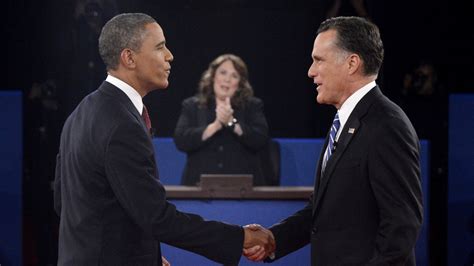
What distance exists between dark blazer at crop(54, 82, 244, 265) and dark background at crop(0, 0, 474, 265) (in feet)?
10.4

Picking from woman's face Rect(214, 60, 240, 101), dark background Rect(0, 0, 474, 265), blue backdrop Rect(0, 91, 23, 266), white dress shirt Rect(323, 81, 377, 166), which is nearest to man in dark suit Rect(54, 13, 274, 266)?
white dress shirt Rect(323, 81, 377, 166)

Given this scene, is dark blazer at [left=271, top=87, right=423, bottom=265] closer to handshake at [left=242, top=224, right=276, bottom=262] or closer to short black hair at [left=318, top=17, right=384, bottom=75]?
short black hair at [left=318, top=17, right=384, bottom=75]

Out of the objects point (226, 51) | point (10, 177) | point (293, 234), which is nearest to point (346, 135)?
point (293, 234)

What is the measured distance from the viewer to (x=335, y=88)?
2799mm

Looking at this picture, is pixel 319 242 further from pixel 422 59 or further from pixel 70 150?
pixel 422 59

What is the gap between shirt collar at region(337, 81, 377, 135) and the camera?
2.73 m

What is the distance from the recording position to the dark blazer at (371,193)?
246cm

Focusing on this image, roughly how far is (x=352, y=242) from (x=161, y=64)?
923 mm

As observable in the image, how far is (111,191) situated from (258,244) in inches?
27.8

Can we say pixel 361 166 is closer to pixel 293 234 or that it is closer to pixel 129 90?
pixel 293 234

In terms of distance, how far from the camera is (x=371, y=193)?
8.41ft

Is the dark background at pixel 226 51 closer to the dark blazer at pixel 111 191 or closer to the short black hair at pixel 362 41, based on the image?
the dark blazer at pixel 111 191

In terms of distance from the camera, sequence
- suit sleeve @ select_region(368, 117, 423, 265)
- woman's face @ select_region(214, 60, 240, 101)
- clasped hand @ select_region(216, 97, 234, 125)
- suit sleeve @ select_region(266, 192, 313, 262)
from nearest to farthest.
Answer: suit sleeve @ select_region(368, 117, 423, 265)
suit sleeve @ select_region(266, 192, 313, 262)
clasped hand @ select_region(216, 97, 234, 125)
woman's face @ select_region(214, 60, 240, 101)

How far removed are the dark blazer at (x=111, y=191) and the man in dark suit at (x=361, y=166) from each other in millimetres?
561
